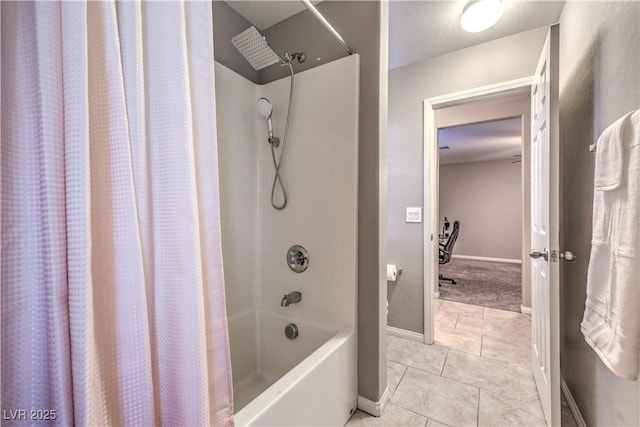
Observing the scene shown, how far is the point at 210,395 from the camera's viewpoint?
664 millimetres

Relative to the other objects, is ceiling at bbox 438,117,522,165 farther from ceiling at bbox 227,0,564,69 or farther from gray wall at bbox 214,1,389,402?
gray wall at bbox 214,1,389,402

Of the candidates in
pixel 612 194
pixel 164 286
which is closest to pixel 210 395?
pixel 164 286

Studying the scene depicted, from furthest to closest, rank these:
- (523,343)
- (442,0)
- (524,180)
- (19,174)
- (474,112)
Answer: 1. (474,112)
2. (524,180)
3. (523,343)
4. (442,0)
5. (19,174)

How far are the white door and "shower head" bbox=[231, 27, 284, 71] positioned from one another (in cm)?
142

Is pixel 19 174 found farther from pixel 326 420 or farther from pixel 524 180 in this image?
pixel 524 180

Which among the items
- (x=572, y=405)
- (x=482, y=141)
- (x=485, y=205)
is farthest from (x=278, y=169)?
(x=485, y=205)

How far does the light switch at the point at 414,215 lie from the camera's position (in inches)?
89.2

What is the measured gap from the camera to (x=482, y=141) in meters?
4.74

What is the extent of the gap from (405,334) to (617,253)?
5.81 feet

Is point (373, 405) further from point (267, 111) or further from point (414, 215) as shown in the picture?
point (267, 111)

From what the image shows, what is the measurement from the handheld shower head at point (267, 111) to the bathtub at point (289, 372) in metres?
1.15

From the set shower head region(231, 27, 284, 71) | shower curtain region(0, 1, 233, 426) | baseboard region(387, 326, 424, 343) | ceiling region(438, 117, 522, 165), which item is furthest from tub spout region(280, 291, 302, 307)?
ceiling region(438, 117, 522, 165)

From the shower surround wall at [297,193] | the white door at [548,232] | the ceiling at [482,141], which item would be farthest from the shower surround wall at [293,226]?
the ceiling at [482,141]

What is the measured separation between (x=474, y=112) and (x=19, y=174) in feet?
11.9
